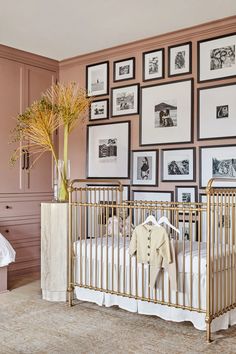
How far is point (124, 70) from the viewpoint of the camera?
187 inches

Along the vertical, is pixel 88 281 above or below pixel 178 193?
below

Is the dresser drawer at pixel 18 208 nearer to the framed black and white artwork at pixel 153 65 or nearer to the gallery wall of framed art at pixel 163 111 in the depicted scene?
the gallery wall of framed art at pixel 163 111

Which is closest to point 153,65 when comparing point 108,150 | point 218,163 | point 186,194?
point 108,150

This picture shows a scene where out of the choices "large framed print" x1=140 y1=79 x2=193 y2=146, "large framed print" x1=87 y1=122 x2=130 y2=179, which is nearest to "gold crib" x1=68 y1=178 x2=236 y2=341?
"large framed print" x1=140 y1=79 x2=193 y2=146

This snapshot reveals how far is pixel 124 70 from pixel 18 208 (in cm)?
196

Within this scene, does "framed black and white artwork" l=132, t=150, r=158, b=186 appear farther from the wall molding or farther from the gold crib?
the wall molding

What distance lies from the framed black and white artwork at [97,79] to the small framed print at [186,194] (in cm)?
147

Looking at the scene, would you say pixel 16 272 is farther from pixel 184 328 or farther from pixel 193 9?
pixel 193 9

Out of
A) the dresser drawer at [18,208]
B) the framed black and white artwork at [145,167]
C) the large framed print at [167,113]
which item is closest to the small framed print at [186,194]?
the framed black and white artwork at [145,167]

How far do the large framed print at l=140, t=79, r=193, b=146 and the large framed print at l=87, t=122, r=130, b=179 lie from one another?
0.26 meters

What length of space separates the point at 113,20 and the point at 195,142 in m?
1.40

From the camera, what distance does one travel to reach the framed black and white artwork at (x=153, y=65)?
443 centimetres

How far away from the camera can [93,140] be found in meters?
5.03

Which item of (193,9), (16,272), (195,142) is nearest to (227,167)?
(195,142)
